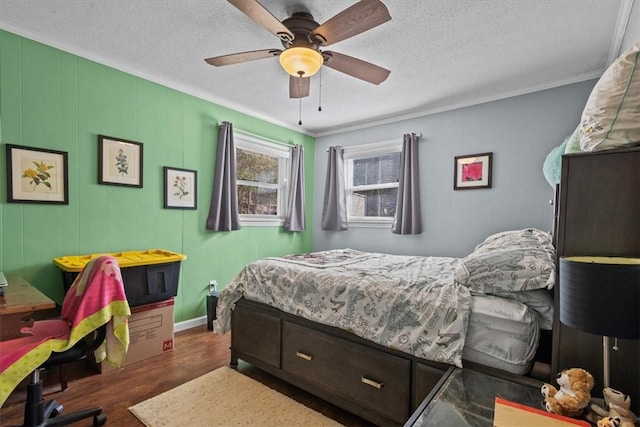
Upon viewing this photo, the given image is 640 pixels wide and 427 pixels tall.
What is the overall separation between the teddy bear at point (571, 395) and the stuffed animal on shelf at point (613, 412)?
33 mm

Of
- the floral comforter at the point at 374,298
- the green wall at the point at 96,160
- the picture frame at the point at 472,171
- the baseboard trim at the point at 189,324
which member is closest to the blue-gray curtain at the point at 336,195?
the green wall at the point at 96,160

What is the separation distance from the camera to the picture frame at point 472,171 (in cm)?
328

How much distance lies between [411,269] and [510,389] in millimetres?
1185

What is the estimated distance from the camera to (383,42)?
7.54 ft

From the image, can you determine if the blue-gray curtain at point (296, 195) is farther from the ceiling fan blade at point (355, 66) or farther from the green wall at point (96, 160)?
the ceiling fan blade at point (355, 66)

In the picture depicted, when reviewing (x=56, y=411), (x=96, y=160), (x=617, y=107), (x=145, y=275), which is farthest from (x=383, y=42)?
(x=56, y=411)

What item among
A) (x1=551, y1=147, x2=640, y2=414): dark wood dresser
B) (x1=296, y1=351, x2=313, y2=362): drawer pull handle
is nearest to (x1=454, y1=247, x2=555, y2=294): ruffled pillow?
(x1=551, y1=147, x2=640, y2=414): dark wood dresser

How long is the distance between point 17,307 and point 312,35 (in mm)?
2175

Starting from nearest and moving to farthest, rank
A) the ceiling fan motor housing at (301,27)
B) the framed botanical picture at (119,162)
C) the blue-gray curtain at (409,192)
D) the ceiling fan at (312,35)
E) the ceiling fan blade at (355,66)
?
the ceiling fan at (312,35) < the ceiling fan motor housing at (301,27) < the ceiling fan blade at (355,66) < the framed botanical picture at (119,162) < the blue-gray curtain at (409,192)

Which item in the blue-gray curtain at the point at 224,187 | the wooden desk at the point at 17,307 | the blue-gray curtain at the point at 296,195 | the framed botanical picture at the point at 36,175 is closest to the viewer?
the wooden desk at the point at 17,307

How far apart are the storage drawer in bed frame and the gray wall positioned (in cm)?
217

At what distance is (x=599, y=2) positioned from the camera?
1.85 m

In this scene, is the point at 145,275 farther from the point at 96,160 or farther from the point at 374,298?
the point at 374,298

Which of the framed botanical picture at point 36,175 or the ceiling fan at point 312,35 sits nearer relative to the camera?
the ceiling fan at point 312,35
